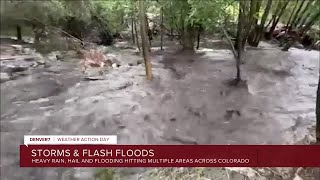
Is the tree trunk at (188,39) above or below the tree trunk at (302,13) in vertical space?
below

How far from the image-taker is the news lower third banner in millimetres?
1465

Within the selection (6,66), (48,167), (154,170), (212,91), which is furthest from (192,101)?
(6,66)

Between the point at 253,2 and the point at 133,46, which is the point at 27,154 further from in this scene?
the point at 253,2

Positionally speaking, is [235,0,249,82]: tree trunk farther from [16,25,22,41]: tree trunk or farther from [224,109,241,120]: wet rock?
[16,25,22,41]: tree trunk

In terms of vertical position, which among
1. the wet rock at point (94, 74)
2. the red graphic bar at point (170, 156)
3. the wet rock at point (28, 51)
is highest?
the wet rock at point (28, 51)

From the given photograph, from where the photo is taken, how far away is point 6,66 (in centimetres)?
146

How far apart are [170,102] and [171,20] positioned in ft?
1.05

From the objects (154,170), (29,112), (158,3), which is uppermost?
(158,3)

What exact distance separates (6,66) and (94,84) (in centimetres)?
33

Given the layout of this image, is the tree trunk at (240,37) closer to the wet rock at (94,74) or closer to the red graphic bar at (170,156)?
the red graphic bar at (170,156)

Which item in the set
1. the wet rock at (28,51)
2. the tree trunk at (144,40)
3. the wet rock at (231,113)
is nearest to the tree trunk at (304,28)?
the wet rock at (231,113)

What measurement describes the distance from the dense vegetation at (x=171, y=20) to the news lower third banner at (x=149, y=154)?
302mm

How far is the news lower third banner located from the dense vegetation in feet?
0.99

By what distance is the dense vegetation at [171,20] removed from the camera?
1448mm
